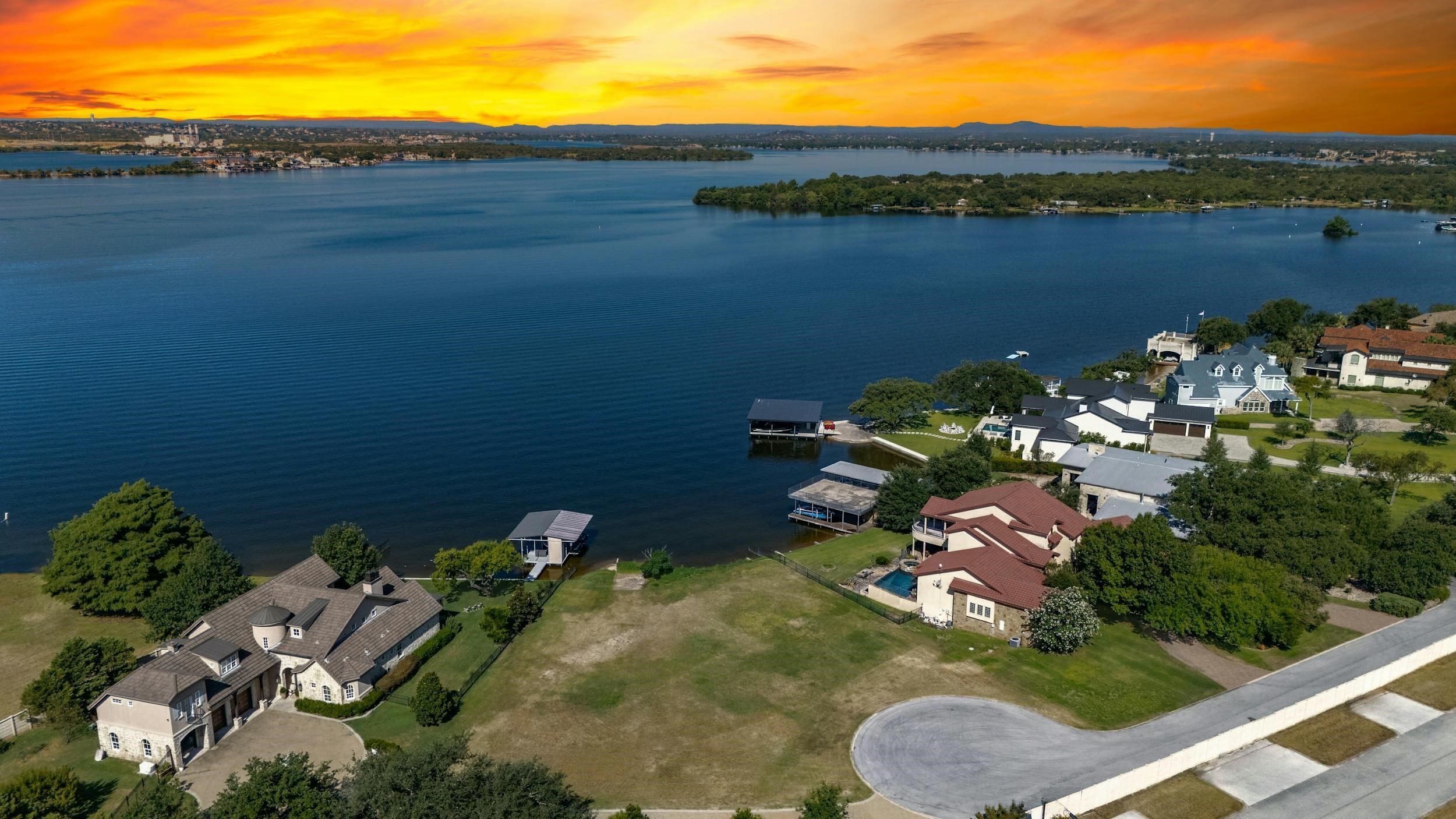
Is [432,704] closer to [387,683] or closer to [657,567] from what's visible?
[387,683]

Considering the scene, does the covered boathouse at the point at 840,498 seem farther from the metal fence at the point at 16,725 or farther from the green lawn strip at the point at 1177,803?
the metal fence at the point at 16,725

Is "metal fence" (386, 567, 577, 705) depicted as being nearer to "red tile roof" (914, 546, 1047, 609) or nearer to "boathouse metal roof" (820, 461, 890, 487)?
"red tile roof" (914, 546, 1047, 609)

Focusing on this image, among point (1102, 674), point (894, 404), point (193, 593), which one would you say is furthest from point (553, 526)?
point (894, 404)

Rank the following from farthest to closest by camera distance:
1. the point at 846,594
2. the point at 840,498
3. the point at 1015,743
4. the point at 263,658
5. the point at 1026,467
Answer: the point at 1026,467 → the point at 840,498 → the point at 846,594 → the point at 263,658 → the point at 1015,743

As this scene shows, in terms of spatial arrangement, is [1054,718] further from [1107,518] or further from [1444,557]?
[1444,557]

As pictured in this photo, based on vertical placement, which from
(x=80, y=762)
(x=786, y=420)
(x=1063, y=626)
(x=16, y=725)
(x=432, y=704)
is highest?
(x=786, y=420)

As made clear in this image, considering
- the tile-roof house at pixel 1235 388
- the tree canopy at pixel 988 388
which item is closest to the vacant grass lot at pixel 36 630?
the tree canopy at pixel 988 388

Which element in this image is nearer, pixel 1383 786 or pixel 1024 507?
pixel 1383 786
